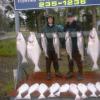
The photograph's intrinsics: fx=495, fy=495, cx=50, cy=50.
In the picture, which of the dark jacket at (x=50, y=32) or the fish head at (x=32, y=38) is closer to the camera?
the fish head at (x=32, y=38)

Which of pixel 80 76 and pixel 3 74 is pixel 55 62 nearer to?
pixel 80 76

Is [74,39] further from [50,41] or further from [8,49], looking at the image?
[8,49]

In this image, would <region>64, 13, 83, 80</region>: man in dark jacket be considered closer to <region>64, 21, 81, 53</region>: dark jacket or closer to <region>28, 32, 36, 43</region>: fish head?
<region>64, 21, 81, 53</region>: dark jacket

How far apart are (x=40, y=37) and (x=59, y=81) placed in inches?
38.4

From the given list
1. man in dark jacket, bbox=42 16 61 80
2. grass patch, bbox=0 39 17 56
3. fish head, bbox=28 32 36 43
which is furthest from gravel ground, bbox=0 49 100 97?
grass patch, bbox=0 39 17 56

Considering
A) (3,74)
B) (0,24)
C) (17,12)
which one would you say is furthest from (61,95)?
(0,24)

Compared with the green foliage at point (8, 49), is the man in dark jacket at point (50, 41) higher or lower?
higher

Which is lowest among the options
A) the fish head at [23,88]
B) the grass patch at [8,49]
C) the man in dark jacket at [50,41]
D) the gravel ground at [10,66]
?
the grass patch at [8,49]

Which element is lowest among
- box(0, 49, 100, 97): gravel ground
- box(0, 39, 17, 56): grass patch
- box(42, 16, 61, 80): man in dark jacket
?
box(0, 39, 17, 56): grass patch

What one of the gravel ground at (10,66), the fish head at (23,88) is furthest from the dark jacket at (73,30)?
the fish head at (23,88)

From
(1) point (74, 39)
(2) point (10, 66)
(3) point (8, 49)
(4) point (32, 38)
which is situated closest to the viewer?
(4) point (32, 38)

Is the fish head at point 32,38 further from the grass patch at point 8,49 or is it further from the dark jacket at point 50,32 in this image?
the grass patch at point 8,49

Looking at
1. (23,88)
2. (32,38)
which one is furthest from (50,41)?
(23,88)

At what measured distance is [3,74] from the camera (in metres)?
17.1
